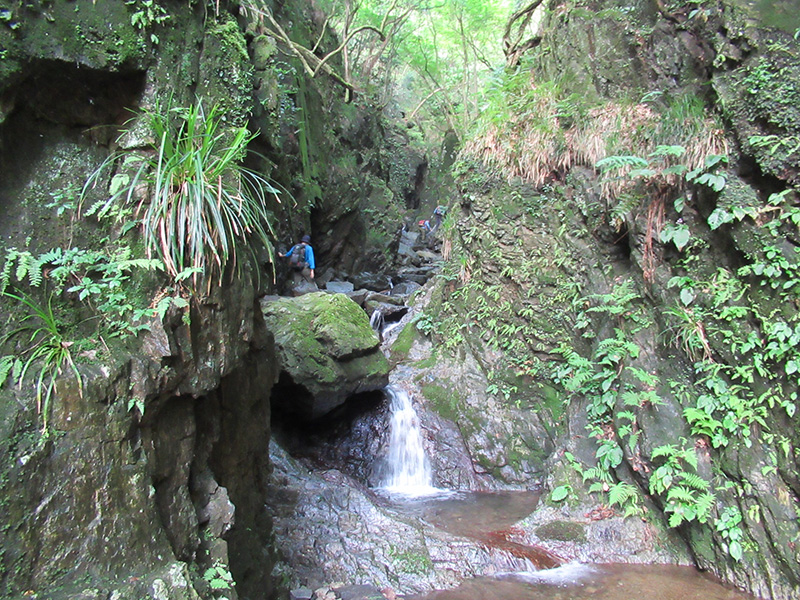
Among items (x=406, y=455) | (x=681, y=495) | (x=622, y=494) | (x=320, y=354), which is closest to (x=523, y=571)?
(x=622, y=494)

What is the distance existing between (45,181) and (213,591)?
109 inches

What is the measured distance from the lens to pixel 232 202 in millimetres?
3342

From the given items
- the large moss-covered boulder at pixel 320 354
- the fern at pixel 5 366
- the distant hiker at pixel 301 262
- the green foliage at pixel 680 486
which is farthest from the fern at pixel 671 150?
the distant hiker at pixel 301 262

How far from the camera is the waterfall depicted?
872 cm

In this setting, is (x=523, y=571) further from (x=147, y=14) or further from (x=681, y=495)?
(x=147, y=14)

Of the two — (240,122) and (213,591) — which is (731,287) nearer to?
(240,122)

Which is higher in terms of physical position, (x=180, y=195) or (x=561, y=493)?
(x=180, y=195)

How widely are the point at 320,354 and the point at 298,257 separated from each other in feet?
17.0

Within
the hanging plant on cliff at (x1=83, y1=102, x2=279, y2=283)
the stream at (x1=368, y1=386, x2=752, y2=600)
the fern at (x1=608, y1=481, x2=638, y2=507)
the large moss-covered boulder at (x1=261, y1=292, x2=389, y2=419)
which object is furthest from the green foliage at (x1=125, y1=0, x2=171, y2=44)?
the fern at (x1=608, y1=481, x2=638, y2=507)

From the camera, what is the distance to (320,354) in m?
8.24

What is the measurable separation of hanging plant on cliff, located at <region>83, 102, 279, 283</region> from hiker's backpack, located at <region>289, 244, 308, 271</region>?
366 inches

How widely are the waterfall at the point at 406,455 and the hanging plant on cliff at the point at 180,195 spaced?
651 centimetres

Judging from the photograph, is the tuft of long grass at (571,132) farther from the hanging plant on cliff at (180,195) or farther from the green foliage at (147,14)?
the green foliage at (147,14)

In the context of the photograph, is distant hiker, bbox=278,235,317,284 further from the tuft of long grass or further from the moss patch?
the tuft of long grass
